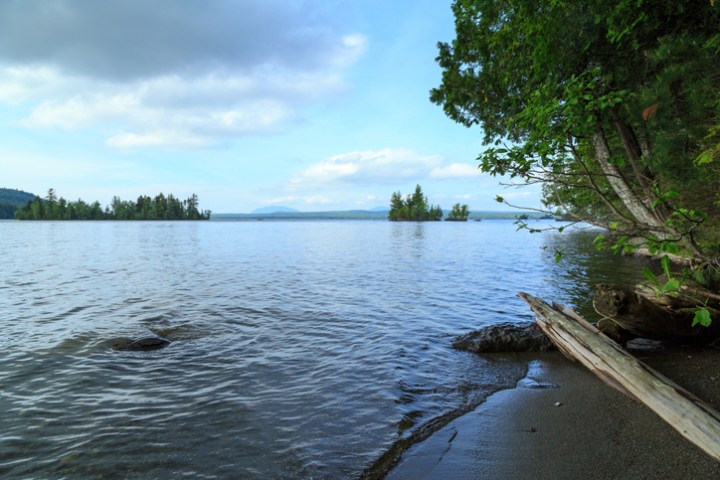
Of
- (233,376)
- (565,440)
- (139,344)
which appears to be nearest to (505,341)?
(565,440)

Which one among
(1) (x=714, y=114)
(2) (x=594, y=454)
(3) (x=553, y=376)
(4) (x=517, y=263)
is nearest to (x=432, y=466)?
(2) (x=594, y=454)

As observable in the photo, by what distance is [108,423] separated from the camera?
6883 millimetres

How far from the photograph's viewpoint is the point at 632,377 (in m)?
6.83

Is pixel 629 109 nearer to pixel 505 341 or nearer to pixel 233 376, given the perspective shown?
pixel 505 341

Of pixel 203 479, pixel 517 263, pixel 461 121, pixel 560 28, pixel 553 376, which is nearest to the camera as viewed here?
pixel 203 479

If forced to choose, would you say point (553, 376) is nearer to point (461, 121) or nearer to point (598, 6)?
point (598, 6)

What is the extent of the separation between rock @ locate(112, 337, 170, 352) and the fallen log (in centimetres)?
1084

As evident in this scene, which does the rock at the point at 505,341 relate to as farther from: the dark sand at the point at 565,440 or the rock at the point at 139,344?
the rock at the point at 139,344

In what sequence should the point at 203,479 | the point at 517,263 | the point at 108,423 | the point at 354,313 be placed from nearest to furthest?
the point at 203,479, the point at 108,423, the point at 354,313, the point at 517,263

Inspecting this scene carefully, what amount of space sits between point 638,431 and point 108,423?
877 centimetres

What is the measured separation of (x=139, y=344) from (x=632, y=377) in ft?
39.2

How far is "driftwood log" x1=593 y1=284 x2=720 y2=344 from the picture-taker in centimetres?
949

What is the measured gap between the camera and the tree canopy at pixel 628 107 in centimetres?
591

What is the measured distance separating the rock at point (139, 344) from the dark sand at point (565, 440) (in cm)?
848
